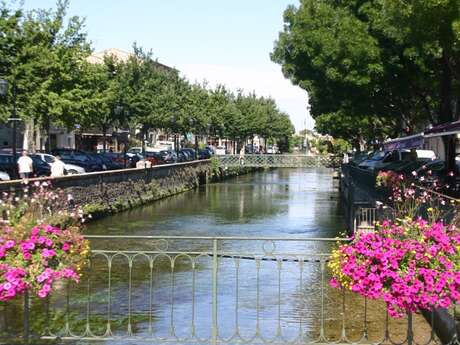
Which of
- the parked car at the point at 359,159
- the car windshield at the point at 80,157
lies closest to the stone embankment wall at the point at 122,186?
the car windshield at the point at 80,157

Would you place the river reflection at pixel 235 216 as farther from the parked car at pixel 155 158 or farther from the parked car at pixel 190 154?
the parked car at pixel 190 154

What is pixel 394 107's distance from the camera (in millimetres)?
33125

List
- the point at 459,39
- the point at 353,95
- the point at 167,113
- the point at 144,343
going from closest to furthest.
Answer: the point at 144,343 < the point at 459,39 < the point at 353,95 < the point at 167,113

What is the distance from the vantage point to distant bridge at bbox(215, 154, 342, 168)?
221ft

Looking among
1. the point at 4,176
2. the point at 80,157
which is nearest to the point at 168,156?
the point at 80,157

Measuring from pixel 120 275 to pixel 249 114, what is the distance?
75.5 meters

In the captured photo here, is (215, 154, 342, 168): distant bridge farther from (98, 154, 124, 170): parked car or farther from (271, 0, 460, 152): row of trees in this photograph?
(271, 0, 460, 152): row of trees

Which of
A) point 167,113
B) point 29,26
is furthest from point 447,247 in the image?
point 167,113

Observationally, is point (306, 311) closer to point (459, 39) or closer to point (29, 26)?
point (459, 39)

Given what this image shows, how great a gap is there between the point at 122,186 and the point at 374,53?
52.5 feet

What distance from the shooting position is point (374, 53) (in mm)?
24125

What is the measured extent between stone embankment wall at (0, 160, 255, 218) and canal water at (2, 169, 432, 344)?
112 cm

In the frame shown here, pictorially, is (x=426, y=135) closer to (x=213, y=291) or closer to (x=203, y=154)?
(x=213, y=291)

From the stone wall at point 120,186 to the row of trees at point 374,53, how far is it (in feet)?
32.1
